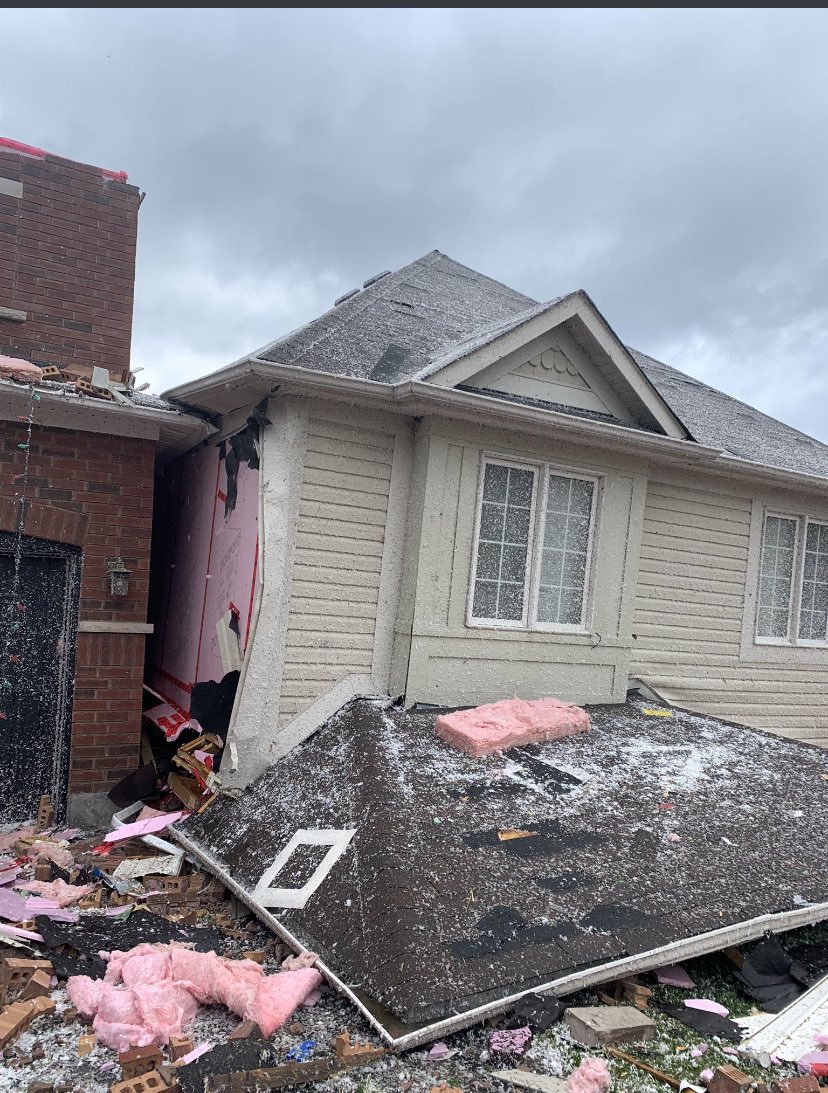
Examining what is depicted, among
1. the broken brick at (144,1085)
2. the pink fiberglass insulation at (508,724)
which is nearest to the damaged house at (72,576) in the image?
the pink fiberglass insulation at (508,724)

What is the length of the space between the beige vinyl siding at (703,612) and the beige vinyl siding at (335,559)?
10.0 ft

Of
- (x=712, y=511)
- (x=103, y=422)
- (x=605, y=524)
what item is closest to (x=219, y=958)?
(x=103, y=422)

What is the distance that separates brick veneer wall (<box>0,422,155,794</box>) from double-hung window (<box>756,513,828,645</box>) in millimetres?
6754

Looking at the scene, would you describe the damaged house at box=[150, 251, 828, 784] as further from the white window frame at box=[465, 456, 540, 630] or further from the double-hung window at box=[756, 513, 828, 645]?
the double-hung window at box=[756, 513, 828, 645]

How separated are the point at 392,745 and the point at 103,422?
372 centimetres

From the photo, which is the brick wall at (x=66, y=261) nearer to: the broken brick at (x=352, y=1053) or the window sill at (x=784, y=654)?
the broken brick at (x=352, y=1053)

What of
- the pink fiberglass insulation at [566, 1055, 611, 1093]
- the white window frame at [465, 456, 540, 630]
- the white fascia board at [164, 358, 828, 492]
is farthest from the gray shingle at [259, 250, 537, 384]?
the pink fiberglass insulation at [566, 1055, 611, 1093]

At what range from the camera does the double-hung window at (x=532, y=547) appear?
6.86 m

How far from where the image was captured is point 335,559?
634 centimetres

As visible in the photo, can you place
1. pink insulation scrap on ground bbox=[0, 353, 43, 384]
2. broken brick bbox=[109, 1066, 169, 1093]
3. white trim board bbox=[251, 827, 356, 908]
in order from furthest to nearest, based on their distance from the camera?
pink insulation scrap on ground bbox=[0, 353, 43, 384] → white trim board bbox=[251, 827, 356, 908] → broken brick bbox=[109, 1066, 169, 1093]

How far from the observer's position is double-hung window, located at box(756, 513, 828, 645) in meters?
9.10

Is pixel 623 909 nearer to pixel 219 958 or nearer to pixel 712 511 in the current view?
pixel 219 958

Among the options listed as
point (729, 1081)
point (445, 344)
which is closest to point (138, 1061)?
point (729, 1081)

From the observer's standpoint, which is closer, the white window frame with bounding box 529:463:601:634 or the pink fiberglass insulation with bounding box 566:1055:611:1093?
the pink fiberglass insulation with bounding box 566:1055:611:1093
